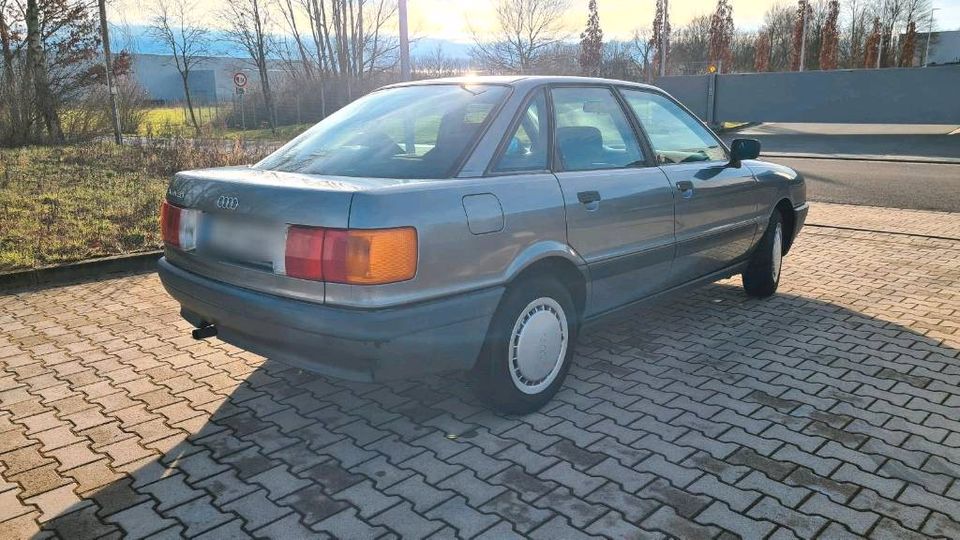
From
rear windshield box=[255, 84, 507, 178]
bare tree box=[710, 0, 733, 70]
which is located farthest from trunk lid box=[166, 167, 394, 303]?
bare tree box=[710, 0, 733, 70]

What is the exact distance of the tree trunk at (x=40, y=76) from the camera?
18.5 m

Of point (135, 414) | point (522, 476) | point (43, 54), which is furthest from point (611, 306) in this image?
point (43, 54)

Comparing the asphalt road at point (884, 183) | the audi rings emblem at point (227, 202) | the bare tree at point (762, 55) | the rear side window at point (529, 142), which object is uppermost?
the bare tree at point (762, 55)

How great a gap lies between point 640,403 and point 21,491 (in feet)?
9.64

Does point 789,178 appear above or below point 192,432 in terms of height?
above

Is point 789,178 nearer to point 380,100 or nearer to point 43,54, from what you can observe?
point 380,100

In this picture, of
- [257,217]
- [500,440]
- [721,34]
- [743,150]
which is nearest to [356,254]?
[257,217]

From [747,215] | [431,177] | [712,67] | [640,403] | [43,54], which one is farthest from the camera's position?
[712,67]

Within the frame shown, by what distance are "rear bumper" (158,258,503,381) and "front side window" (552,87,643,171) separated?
1.05 meters

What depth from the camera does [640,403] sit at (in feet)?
12.8

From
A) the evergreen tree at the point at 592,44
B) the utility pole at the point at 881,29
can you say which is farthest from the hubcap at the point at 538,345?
the utility pole at the point at 881,29

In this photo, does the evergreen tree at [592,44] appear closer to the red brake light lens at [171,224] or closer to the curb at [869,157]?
the curb at [869,157]

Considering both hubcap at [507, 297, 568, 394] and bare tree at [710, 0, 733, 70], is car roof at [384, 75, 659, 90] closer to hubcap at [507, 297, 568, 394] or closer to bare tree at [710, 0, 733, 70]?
hubcap at [507, 297, 568, 394]

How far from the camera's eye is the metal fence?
941 inches
